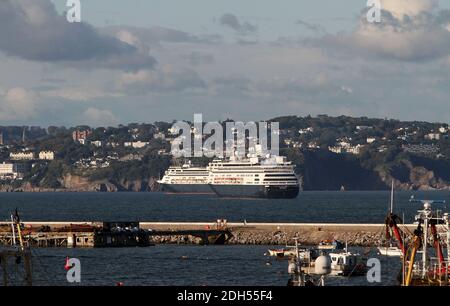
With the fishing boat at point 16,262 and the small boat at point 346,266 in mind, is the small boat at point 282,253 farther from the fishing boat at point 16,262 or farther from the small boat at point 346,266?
the fishing boat at point 16,262

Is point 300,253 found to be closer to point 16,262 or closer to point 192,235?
point 192,235

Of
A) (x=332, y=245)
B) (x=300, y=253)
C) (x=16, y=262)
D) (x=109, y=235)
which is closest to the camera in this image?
(x=16, y=262)

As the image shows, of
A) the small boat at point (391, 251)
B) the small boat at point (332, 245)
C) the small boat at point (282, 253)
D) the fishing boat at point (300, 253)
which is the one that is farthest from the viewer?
the small boat at point (332, 245)

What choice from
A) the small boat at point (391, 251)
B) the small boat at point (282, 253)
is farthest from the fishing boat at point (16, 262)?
the small boat at point (391, 251)

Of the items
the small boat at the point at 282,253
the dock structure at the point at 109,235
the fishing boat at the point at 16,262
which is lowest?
the dock structure at the point at 109,235

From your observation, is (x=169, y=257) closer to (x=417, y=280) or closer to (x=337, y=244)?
(x=337, y=244)

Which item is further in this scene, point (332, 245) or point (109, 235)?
point (109, 235)

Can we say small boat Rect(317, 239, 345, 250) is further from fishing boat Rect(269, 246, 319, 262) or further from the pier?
fishing boat Rect(269, 246, 319, 262)

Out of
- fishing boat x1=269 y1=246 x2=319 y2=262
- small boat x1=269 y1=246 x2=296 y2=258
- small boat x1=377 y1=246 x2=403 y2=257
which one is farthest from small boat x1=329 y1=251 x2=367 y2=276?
small boat x1=377 y1=246 x2=403 y2=257

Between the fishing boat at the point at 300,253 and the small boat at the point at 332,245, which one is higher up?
the fishing boat at the point at 300,253

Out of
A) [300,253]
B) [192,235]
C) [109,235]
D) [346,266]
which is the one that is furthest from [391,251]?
[109,235]
